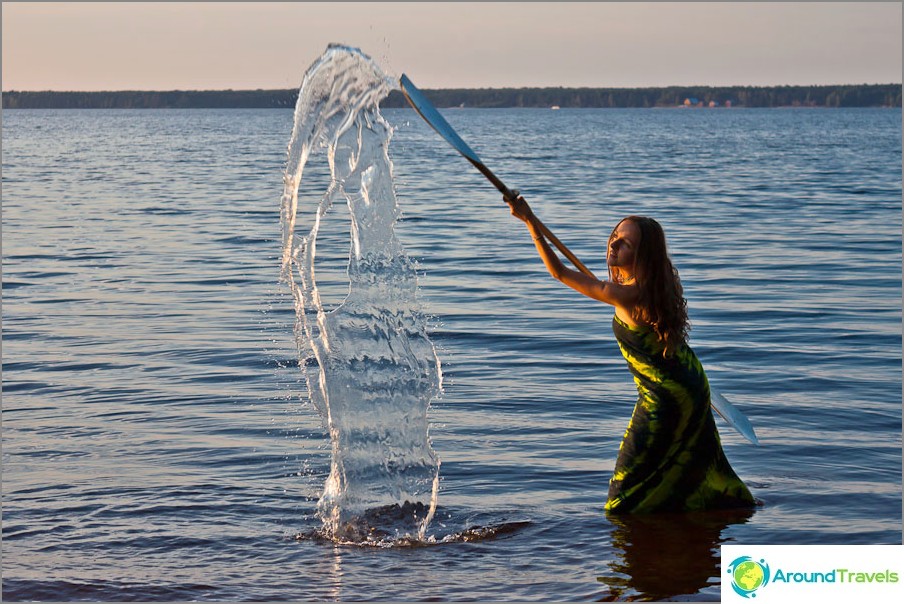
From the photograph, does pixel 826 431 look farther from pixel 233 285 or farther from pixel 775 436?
pixel 233 285

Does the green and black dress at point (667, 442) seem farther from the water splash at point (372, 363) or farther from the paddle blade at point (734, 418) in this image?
the water splash at point (372, 363)

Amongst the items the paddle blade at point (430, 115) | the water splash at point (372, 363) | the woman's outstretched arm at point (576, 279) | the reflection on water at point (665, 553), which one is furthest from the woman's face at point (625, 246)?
the reflection on water at point (665, 553)

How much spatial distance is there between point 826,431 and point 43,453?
590cm

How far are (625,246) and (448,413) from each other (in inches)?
160

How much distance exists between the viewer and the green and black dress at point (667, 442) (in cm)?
663

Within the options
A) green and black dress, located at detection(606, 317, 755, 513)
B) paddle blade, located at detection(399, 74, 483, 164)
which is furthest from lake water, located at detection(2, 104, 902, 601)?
paddle blade, located at detection(399, 74, 483, 164)

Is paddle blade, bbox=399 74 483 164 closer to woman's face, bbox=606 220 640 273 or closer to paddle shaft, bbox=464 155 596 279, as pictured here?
paddle shaft, bbox=464 155 596 279

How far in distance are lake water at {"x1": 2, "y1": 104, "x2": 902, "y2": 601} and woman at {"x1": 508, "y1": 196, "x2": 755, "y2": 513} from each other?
0.26 m

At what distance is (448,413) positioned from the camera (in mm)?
10250

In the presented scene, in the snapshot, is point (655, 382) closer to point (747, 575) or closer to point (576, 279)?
point (576, 279)

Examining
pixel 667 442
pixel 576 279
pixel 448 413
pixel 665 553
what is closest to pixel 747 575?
pixel 665 553

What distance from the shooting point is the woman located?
6453mm

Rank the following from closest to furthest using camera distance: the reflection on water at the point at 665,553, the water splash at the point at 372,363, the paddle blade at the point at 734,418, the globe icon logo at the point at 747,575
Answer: the globe icon logo at the point at 747,575
the reflection on water at the point at 665,553
the water splash at the point at 372,363
the paddle blade at the point at 734,418

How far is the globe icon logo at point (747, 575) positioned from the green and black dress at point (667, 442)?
2.76 feet
